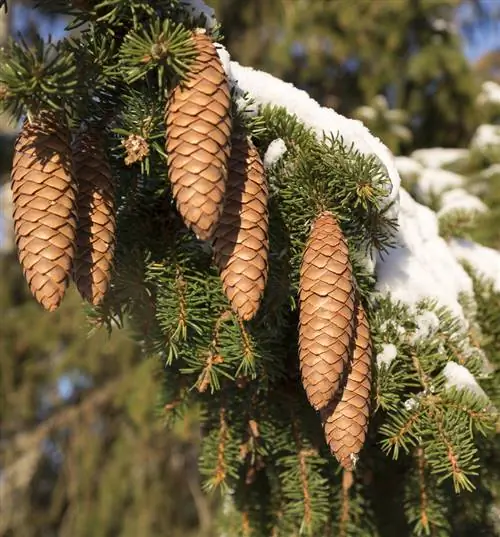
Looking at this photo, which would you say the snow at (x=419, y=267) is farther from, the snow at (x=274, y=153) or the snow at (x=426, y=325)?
the snow at (x=274, y=153)

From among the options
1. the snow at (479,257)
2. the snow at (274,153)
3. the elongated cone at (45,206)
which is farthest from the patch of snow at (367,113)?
the elongated cone at (45,206)

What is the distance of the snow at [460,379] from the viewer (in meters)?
0.91

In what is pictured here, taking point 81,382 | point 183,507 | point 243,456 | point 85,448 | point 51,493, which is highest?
point 243,456

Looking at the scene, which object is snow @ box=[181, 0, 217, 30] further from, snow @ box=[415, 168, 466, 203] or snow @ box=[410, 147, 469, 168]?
snow @ box=[410, 147, 469, 168]

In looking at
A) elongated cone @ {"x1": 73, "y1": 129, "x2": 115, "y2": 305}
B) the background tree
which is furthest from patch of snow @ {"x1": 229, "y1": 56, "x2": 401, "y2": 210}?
the background tree

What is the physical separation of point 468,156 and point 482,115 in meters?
0.71

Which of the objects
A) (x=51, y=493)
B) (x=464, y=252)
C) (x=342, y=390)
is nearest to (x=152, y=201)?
(x=342, y=390)

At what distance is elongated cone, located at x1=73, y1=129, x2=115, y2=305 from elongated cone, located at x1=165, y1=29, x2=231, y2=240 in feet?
0.37

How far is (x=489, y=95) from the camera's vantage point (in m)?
2.62

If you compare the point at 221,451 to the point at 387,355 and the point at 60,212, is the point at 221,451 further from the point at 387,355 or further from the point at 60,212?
the point at 60,212

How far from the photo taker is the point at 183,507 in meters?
3.70

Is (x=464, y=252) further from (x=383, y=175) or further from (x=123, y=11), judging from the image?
(x=123, y=11)

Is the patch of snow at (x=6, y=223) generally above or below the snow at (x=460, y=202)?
below

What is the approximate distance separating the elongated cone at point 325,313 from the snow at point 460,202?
807 millimetres
